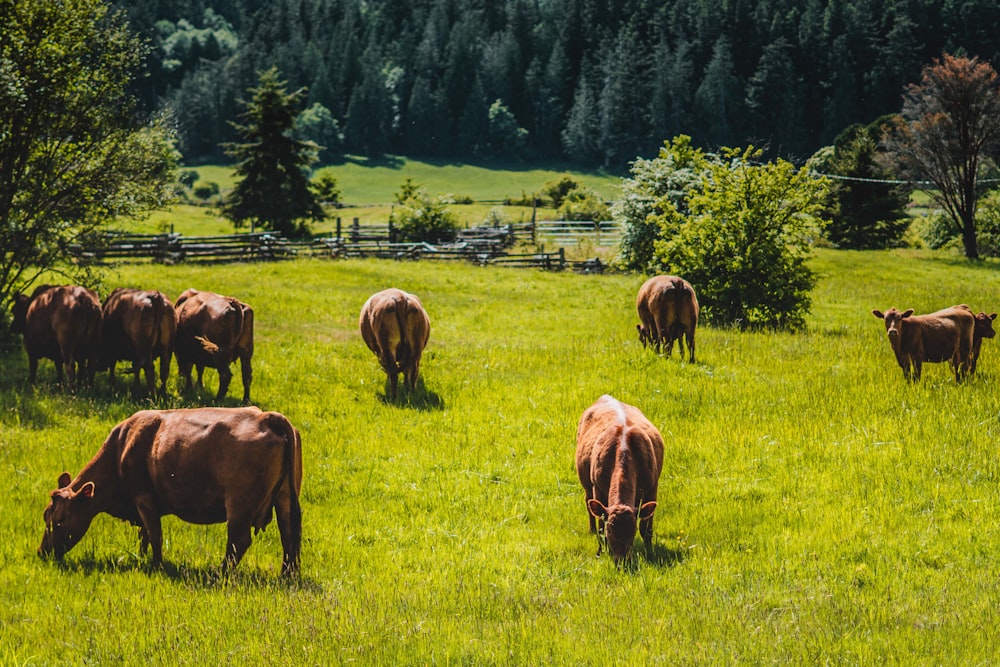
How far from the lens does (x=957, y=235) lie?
5825cm

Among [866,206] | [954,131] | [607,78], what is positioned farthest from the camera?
[607,78]

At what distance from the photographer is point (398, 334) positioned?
A: 16.9 metres

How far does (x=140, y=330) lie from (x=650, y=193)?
25972 millimetres

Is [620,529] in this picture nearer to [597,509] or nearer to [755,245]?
[597,509]

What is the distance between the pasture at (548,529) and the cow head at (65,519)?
0.22m

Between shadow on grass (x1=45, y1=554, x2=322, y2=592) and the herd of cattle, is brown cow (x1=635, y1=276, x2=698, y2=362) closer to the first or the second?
the herd of cattle

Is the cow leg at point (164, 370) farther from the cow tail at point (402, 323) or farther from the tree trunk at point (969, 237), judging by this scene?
the tree trunk at point (969, 237)

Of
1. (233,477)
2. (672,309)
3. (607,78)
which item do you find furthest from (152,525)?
(607,78)

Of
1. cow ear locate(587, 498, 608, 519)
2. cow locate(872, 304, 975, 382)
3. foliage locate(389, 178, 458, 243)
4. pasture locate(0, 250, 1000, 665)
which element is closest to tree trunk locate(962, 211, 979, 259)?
foliage locate(389, 178, 458, 243)

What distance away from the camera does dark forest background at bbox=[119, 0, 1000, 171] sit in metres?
139

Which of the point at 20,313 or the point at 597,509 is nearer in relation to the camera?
the point at 597,509

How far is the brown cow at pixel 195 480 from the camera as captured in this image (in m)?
8.24

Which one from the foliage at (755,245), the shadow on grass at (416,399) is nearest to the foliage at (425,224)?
the foliage at (755,245)

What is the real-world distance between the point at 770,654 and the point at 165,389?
13078mm
